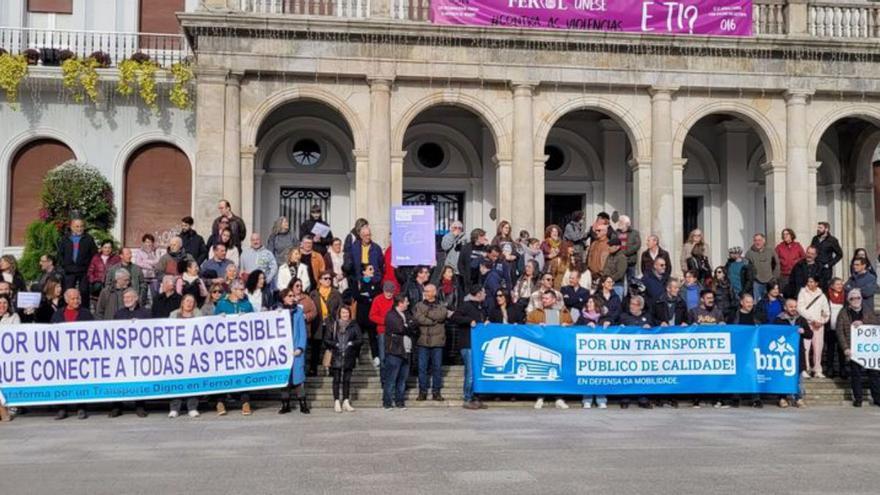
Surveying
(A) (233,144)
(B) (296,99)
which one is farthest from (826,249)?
(A) (233,144)

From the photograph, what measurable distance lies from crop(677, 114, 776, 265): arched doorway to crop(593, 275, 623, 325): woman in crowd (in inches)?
433

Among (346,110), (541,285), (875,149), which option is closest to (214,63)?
(346,110)

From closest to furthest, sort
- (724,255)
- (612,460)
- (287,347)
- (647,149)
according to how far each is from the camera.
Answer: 1. (612,460)
2. (287,347)
3. (647,149)
4. (724,255)

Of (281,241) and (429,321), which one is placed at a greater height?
(281,241)

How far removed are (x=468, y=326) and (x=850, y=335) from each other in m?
6.62

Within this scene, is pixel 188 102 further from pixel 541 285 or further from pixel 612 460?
pixel 612 460

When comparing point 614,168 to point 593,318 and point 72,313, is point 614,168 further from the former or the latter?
point 72,313

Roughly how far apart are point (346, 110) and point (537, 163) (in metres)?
4.55

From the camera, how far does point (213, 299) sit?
14797 millimetres

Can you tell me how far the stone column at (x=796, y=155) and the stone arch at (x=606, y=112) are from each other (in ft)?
11.3

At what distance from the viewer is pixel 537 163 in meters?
22.0

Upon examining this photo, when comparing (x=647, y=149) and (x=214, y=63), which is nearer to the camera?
(x=214, y=63)

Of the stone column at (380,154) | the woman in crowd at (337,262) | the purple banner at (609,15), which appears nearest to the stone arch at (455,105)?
the stone column at (380,154)

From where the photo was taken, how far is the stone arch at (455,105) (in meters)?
21.8
